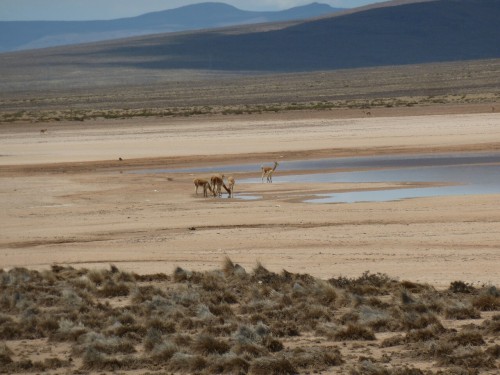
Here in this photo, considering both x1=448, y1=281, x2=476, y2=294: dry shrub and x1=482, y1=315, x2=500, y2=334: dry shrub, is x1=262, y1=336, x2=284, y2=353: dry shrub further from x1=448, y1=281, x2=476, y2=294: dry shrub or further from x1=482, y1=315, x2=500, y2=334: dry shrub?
x1=448, y1=281, x2=476, y2=294: dry shrub

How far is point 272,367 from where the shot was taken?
33.1ft

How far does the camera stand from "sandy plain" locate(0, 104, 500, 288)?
16906 mm

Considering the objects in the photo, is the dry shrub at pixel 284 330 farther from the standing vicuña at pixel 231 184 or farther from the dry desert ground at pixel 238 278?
the standing vicuña at pixel 231 184

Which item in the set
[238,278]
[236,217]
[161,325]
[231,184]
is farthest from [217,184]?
[161,325]

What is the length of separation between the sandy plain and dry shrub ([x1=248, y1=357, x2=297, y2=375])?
4486 mm

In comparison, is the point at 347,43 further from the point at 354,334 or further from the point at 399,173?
the point at 354,334

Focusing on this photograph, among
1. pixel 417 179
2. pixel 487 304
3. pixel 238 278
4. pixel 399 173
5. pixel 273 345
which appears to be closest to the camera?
pixel 273 345

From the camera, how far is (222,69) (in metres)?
158

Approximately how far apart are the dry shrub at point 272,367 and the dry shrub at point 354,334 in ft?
4.21

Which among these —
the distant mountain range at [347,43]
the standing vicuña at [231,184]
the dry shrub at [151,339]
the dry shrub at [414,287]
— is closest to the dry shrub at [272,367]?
the dry shrub at [151,339]

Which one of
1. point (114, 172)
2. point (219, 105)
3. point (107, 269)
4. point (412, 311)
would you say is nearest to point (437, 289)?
point (412, 311)

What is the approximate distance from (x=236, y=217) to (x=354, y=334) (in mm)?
10951

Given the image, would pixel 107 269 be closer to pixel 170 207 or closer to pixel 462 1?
pixel 170 207

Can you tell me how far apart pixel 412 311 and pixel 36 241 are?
990cm
